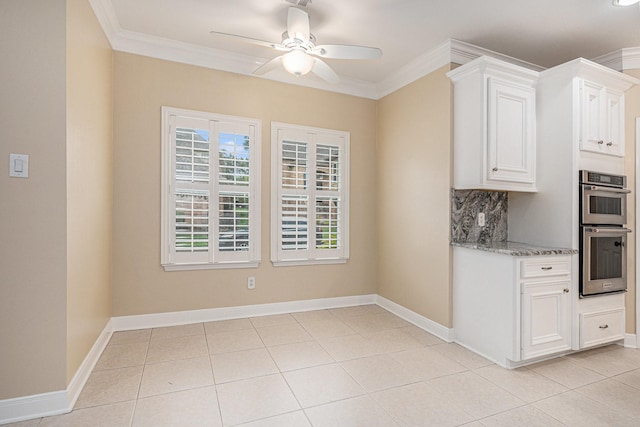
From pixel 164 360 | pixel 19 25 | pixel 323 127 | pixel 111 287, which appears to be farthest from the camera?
pixel 323 127

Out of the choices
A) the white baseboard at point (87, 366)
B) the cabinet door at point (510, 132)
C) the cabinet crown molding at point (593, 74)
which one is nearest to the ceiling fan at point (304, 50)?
the cabinet door at point (510, 132)

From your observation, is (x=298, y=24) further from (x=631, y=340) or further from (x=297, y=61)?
(x=631, y=340)

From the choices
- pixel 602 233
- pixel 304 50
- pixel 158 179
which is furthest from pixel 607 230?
pixel 158 179

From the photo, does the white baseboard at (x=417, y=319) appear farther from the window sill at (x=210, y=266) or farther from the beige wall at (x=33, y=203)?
A: the beige wall at (x=33, y=203)

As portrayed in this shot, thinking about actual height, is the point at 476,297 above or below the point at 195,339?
above

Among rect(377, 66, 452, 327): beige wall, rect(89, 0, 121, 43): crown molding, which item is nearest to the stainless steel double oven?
rect(377, 66, 452, 327): beige wall

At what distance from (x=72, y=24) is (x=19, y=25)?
271 mm

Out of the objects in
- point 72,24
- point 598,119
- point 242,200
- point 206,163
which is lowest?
point 242,200

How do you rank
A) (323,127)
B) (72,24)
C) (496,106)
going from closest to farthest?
1. (72,24)
2. (496,106)
3. (323,127)

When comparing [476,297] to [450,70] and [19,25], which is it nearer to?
[450,70]

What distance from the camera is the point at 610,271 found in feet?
9.32

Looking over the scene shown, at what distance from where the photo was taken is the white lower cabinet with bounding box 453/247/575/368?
2463 mm

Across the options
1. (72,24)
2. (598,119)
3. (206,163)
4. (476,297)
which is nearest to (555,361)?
(476,297)

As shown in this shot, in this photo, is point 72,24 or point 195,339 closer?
point 72,24
